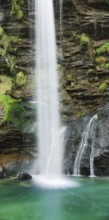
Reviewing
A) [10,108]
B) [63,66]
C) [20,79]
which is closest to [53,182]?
[10,108]

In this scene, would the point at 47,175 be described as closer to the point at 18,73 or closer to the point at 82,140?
the point at 82,140

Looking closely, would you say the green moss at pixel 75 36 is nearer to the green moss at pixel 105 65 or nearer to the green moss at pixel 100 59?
the green moss at pixel 100 59

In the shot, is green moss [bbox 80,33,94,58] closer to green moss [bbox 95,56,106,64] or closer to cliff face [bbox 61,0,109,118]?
cliff face [bbox 61,0,109,118]

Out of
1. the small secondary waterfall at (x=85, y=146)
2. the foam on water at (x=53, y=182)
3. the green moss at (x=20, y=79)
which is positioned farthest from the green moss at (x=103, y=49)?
the foam on water at (x=53, y=182)

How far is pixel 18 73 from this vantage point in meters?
21.7

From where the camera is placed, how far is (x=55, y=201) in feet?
42.3

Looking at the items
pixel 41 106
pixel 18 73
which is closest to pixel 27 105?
pixel 41 106

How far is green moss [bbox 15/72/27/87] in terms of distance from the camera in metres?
21.4

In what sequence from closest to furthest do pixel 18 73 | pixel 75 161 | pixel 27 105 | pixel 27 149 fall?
1. pixel 75 161
2. pixel 27 149
3. pixel 27 105
4. pixel 18 73

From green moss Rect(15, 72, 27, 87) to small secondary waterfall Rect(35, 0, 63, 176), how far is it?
0.90 m

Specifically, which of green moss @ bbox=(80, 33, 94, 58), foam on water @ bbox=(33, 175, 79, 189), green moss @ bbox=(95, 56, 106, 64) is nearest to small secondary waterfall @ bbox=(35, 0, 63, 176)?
foam on water @ bbox=(33, 175, 79, 189)

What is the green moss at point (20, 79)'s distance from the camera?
21.4 m

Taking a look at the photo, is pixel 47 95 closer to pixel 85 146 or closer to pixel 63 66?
pixel 63 66

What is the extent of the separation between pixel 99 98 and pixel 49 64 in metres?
4.02
